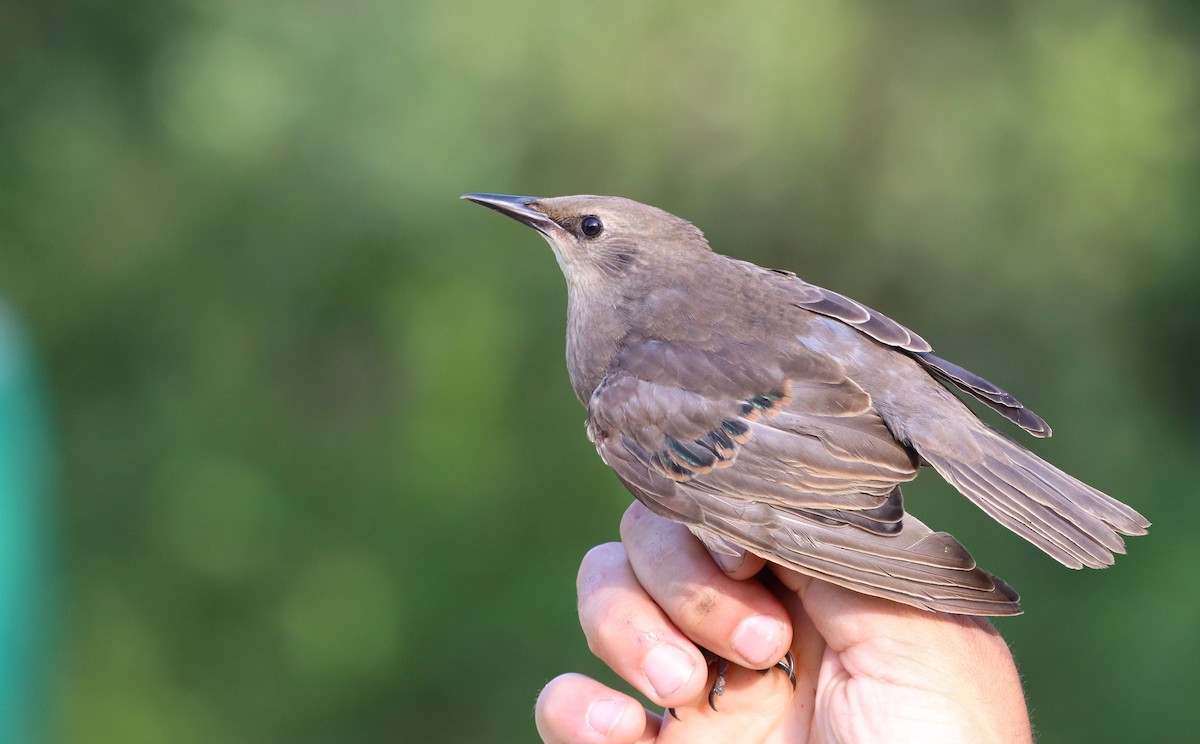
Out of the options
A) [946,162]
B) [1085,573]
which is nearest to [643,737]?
[1085,573]

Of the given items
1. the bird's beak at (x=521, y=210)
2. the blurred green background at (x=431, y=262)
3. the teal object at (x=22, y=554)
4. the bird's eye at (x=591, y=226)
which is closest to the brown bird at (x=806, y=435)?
the bird's beak at (x=521, y=210)

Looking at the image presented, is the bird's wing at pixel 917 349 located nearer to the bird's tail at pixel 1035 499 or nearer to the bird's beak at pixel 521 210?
the bird's tail at pixel 1035 499

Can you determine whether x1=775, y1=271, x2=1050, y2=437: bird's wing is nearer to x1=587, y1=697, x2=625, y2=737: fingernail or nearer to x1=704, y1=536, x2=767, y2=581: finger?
x1=704, y1=536, x2=767, y2=581: finger

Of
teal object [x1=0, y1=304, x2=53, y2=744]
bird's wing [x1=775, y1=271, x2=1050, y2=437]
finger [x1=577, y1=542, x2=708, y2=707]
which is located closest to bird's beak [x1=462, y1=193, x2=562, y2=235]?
bird's wing [x1=775, y1=271, x2=1050, y2=437]

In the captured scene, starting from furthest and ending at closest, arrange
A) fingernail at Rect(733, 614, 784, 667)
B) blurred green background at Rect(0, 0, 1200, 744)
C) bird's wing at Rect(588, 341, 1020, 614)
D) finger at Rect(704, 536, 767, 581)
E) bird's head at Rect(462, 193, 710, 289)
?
blurred green background at Rect(0, 0, 1200, 744) < bird's head at Rect(462, 193, 710, 289) < finger at Rect(704, 536, 767, 581) < fingernail at Rect(733, 614, 784, 667) < bird's wing at Rect(588, 341, 1020, 614)

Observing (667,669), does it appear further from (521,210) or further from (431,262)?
(431,262)

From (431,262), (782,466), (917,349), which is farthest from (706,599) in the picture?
(431,262)
